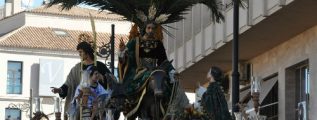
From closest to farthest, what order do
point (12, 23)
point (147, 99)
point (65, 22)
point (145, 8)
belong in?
point (147, 99)
point (145, 8)
point (65, 22)
point (12, 23)

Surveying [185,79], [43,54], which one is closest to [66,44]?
[43,54]

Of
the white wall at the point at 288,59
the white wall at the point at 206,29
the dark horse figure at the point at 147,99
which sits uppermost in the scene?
the white wall at the point at 206,29

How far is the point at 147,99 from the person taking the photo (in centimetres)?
1891

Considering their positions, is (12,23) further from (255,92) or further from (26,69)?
(255,92)

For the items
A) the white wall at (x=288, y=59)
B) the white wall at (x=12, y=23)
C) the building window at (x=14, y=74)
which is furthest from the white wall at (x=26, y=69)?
the white wall at (x=288, y=59)

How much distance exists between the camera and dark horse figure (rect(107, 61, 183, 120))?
732 inches

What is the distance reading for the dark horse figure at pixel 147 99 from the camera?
18594 millimetres

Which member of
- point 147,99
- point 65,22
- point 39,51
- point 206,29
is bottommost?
point 147,99

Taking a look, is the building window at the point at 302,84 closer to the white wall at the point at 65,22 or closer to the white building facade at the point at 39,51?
the white building facade at the point at 39,51

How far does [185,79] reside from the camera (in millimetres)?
45375

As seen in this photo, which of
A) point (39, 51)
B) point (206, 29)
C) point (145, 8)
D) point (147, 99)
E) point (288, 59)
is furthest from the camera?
point (39, 51)

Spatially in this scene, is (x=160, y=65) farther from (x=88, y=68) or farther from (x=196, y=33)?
(x=196, y=33)

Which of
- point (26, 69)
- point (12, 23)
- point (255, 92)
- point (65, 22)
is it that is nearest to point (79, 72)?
point (255, 92)

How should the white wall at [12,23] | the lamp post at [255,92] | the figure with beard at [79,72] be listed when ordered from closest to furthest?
the lamp post at [255,92]
the figure with beard at [79,72]
the white wall at [12,23]
